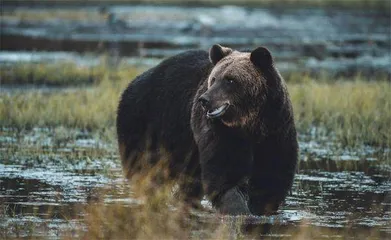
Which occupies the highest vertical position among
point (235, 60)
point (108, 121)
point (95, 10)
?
point (235, 60)

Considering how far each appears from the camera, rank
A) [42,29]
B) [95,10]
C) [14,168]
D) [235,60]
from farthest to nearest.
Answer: [95,10] → [42,29] → [14,168] → [235,60]

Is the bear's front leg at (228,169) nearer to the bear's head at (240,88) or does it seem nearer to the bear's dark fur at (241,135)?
the bear's dark fur at (241,135)

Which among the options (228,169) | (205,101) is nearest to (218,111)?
(205,101)

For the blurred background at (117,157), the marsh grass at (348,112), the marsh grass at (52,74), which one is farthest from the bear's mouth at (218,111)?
the marsh grass at (52,74)

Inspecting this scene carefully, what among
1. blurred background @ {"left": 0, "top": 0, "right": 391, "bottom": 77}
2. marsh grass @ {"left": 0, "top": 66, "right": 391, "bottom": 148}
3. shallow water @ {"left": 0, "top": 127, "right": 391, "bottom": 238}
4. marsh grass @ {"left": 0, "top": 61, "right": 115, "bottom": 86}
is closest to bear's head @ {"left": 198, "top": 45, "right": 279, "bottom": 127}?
shallow water @ {"left": 0, "top": 127, "right": 391, "bottom": 238}

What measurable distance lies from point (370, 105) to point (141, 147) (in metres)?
5.67

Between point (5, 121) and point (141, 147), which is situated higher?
point (141, 147)

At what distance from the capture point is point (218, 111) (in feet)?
21.6

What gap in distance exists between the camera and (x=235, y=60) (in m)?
6.95

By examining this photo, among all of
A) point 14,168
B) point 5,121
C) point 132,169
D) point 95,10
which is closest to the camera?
point 132,169

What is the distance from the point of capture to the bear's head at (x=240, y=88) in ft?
21.6

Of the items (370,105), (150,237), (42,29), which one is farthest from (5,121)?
(42,29)

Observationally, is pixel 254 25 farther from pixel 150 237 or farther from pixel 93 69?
pixel 150 237

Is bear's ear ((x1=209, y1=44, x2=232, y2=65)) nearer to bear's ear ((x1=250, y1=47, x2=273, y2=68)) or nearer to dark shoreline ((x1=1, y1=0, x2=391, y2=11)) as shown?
bear's ear ((x1=250, y1=47, x2=273, y2=68))
